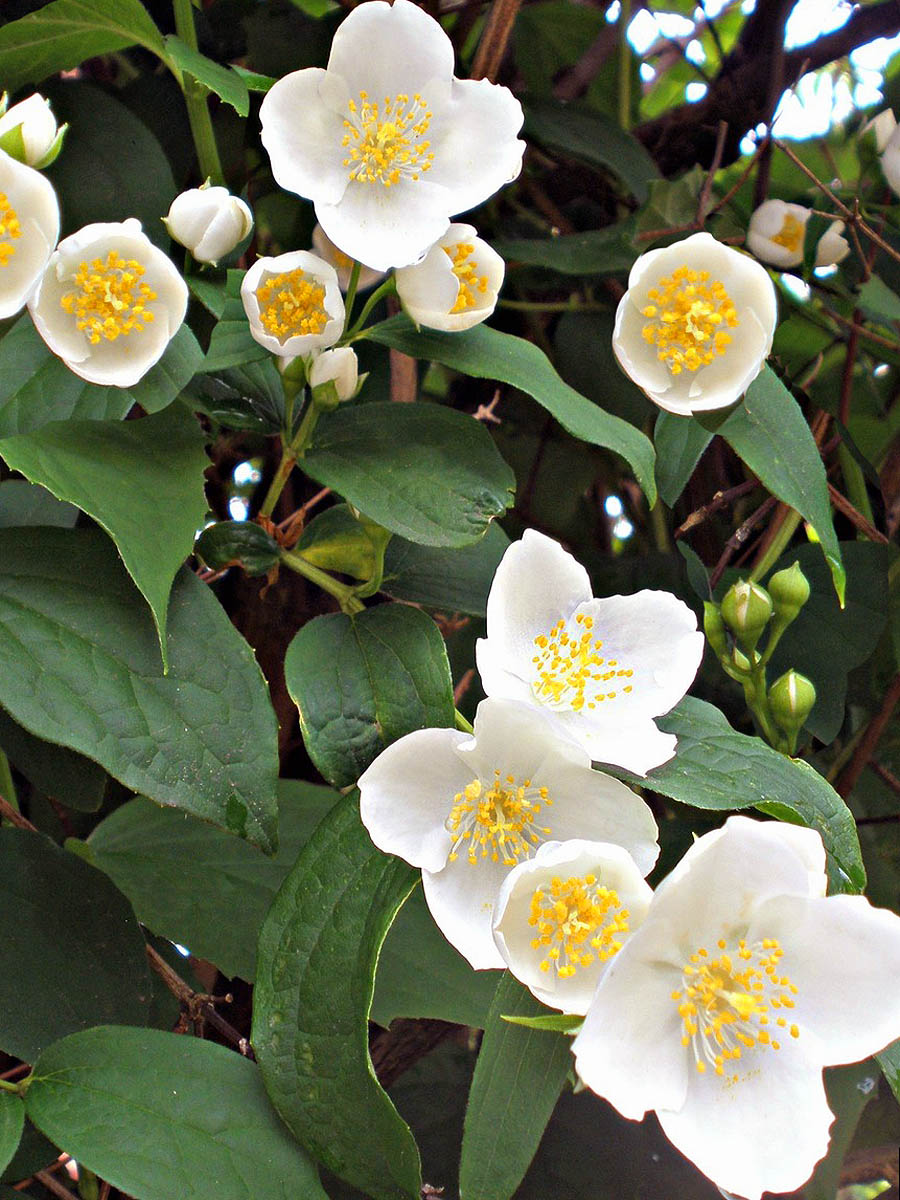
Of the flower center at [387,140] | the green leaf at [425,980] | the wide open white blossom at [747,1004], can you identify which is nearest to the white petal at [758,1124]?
the wide open white blossom at [747,1004]

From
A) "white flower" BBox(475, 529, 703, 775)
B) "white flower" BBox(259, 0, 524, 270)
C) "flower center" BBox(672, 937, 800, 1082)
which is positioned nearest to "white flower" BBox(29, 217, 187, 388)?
"white flower" BBox(259, 0, 524, 270)

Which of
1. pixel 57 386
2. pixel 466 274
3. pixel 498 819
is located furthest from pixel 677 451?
pixel 57 386

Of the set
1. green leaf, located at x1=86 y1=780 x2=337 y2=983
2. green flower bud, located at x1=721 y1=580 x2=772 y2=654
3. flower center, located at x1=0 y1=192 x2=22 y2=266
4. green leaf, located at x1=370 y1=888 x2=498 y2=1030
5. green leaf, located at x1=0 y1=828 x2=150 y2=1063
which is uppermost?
flower center, located at x1=0 y1=192 x2=22 y2=266

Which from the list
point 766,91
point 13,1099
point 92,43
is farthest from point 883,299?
point 13,1099

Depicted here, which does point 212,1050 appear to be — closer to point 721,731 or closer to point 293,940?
point 293,940

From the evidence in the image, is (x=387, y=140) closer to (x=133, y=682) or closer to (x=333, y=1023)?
(x=133, y=682)

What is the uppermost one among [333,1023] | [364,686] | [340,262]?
[340,262]

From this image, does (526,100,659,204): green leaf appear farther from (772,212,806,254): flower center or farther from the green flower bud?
the green flower bud
